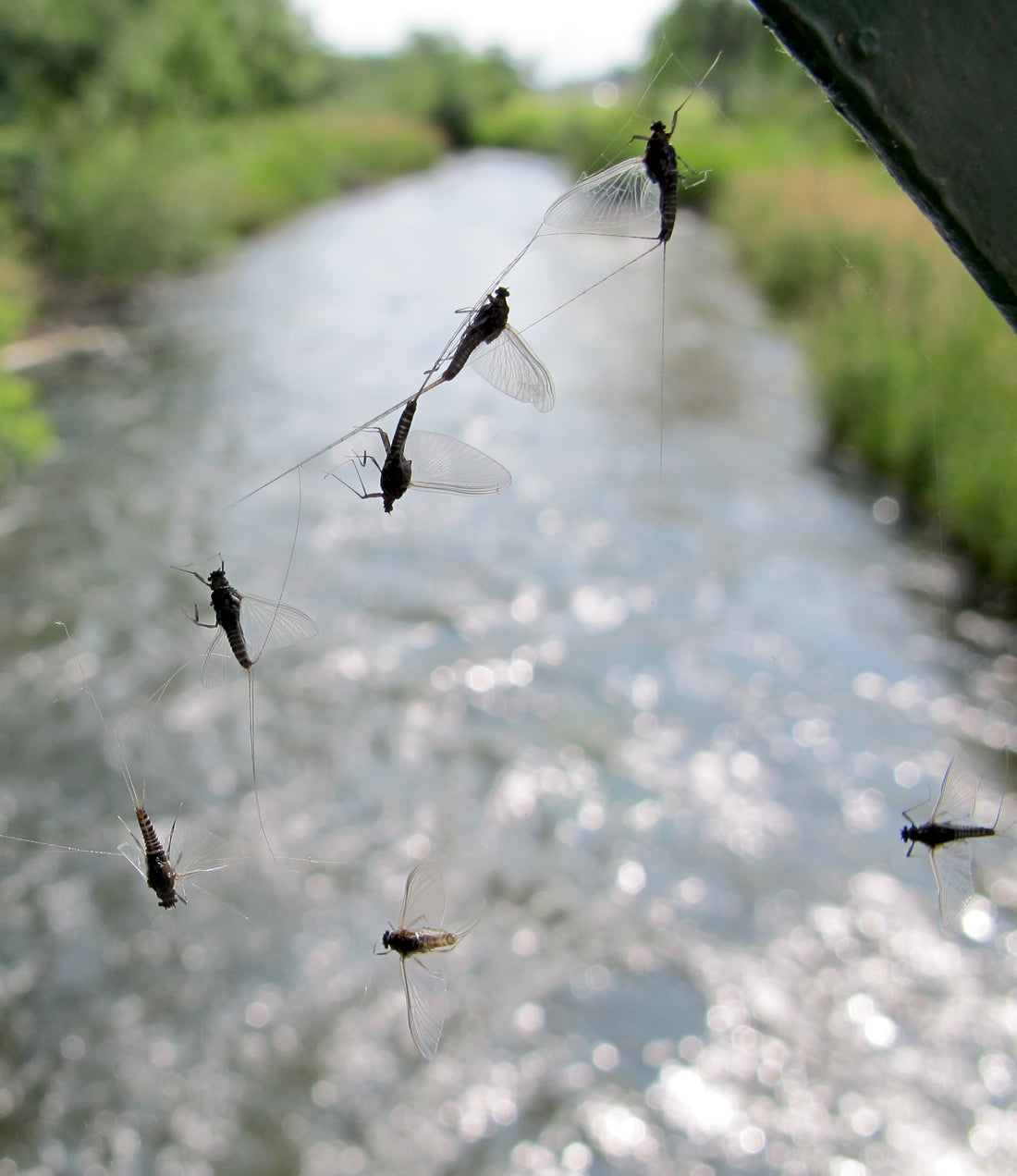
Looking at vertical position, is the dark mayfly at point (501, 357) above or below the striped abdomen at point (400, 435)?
above

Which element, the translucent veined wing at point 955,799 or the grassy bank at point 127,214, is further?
the grassy bank at point 127,214

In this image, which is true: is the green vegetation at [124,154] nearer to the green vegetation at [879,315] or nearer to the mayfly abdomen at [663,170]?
the green vegetation at [879,315]

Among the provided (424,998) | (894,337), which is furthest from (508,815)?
(894,337)

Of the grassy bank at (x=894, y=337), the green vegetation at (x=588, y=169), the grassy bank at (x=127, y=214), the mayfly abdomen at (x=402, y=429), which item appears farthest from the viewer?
the grassy bank at (x=127, y=214)

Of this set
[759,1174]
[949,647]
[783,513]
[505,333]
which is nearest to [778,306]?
[783,513]

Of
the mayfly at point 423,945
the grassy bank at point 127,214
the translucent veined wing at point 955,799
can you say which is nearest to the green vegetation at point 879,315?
the translucent veined wing at point 955,799

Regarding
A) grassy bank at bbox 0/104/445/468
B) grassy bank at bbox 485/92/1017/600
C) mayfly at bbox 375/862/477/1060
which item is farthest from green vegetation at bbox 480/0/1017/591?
grassy bank at bbox 0/104/445/468

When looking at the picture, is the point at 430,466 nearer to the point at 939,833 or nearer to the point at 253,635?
the point at 253,635
